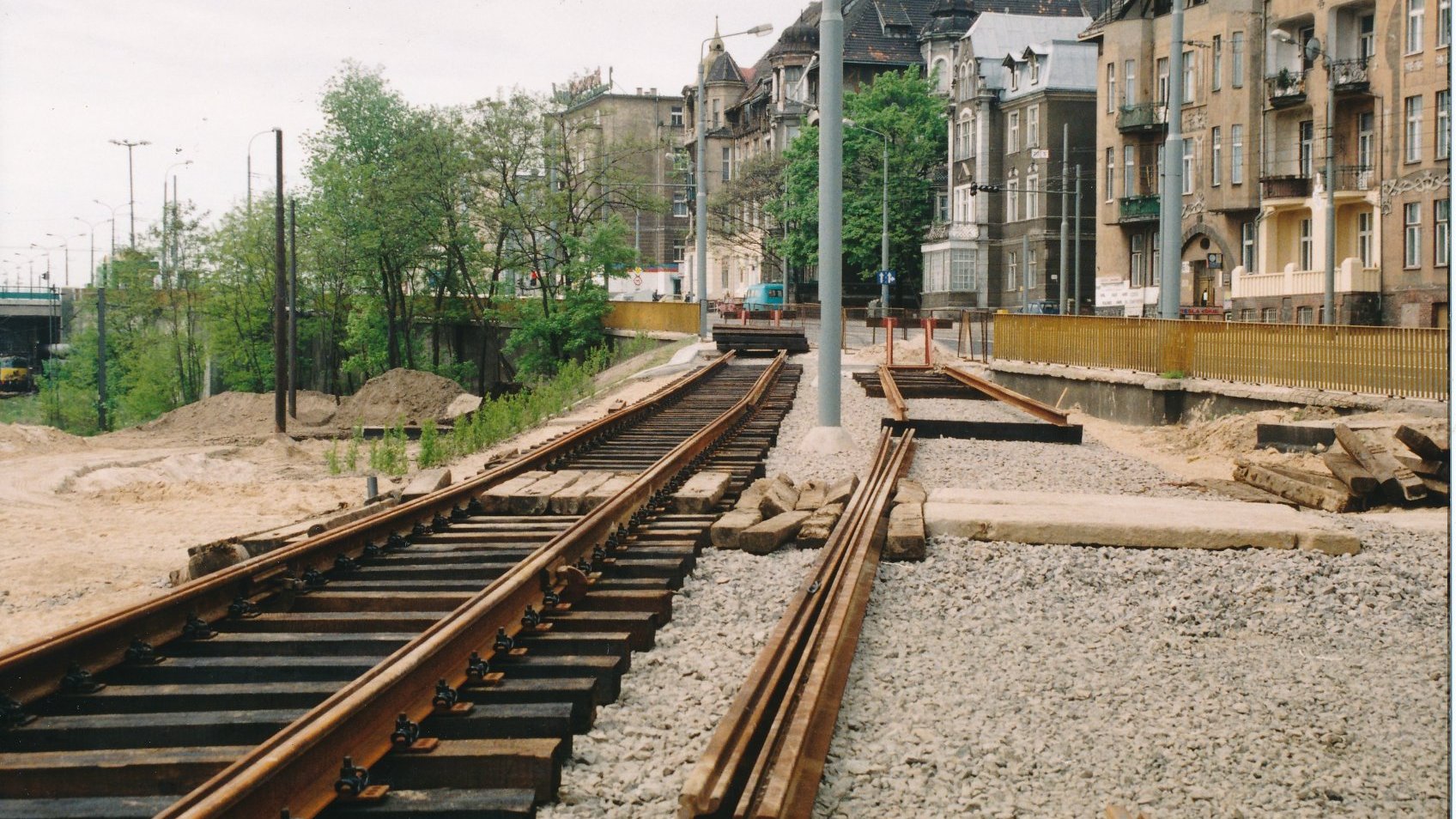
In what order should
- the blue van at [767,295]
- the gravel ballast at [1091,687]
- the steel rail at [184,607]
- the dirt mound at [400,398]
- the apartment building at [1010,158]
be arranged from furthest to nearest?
1. the blue van at [767,295]
2. the apartment building at [1010,158]
3. the dirt mound at [400,398]
4. the steel rail at [184,607]
5. the gravel ballast at [1091,687]

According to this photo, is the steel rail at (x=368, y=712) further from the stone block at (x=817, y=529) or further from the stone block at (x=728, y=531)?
the stone block at (x=817, y=529)

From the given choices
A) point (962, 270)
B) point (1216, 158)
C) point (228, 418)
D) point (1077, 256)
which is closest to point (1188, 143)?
point (1216, 158)

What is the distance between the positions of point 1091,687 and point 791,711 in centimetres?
165

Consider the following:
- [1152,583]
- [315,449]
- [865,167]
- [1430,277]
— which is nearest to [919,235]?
[865,167]

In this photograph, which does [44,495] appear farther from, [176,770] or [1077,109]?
[1077,109]

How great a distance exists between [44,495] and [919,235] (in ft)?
215

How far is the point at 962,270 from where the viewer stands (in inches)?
2886

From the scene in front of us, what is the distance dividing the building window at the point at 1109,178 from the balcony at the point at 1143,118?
2.20 metres

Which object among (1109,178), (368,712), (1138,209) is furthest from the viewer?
(1109,178)

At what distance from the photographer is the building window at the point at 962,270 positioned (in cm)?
7312

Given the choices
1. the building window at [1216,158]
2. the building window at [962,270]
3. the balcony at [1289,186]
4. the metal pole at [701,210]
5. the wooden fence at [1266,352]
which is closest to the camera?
the wooden fence at [1266,352]

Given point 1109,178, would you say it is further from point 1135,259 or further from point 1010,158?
point 1010,158

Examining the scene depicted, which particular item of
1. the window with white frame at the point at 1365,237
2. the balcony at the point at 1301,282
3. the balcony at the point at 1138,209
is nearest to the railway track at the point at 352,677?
the balcony at the point at 1301,282

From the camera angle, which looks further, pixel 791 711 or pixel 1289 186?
pixel 1289 186
